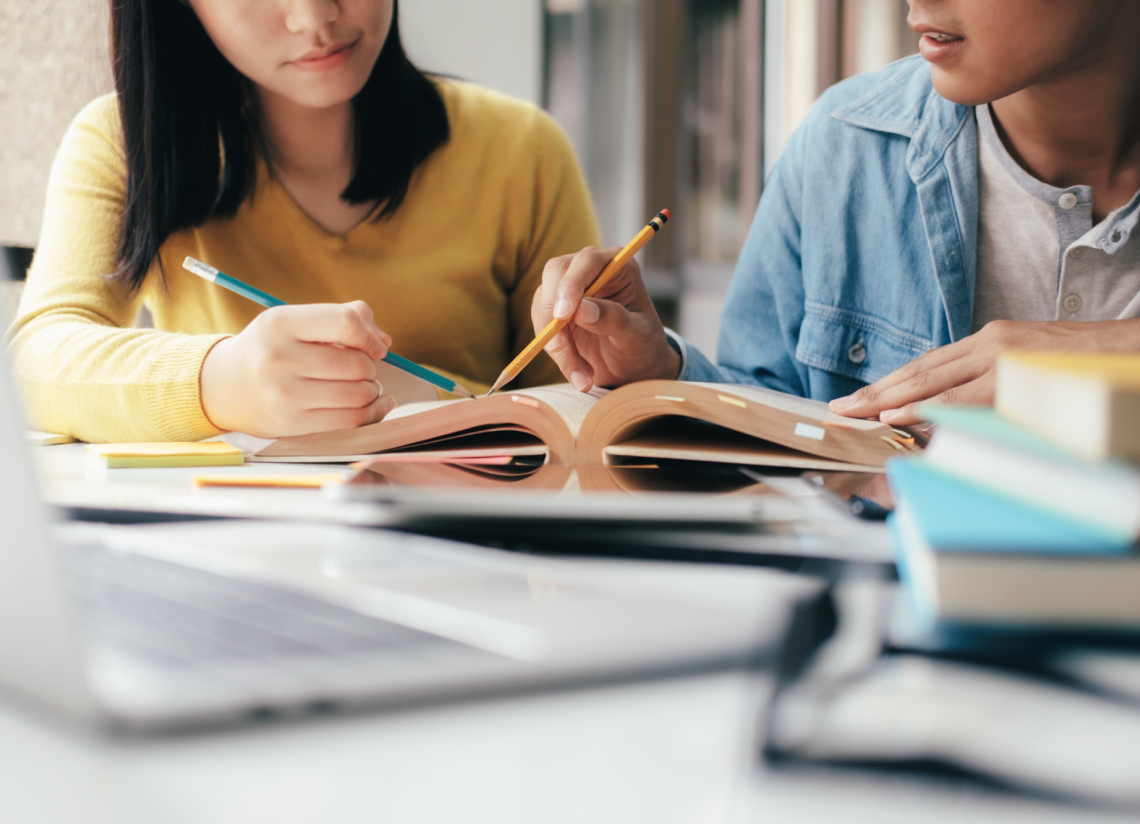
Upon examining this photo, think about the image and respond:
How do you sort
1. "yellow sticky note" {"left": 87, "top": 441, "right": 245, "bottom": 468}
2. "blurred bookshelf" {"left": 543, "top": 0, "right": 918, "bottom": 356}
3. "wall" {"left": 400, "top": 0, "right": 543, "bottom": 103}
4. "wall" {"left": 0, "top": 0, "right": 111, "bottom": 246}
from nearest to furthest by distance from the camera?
"yellow sticky note" {"left": 87, "top": 441, "right": 245, "bottom": 468}
"wall" {"left": 0, "top": 0, "right": 111, "bottom": 246}
"wall" {"left": 400, "top": 0, "right": 543, "bottom": 103}
"blurred bookshelf" {"left": 543, "top": 0, "right": 918, "bottom": 356}

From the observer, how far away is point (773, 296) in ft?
3.62

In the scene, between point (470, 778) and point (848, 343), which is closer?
point (470, 778)

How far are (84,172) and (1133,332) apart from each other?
108cm

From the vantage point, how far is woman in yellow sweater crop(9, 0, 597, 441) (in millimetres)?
755

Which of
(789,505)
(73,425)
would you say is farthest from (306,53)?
(789,505)

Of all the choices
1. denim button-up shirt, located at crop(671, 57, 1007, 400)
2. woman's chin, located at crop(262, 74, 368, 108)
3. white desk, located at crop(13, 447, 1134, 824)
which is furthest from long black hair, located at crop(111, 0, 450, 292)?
white desk, located at crop(13, 447, 1134, 824)

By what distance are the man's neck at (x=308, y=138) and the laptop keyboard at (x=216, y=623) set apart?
2.96ft

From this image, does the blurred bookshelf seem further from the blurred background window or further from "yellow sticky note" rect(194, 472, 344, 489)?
"yellow sticky note" rect(194, 472, 344, 489)

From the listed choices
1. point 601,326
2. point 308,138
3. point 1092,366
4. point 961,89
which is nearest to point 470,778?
point 1092,366

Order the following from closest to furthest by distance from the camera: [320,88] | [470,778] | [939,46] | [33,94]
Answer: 1. [470,778]
2. [939,46]
3. [320,88]
4. [33,94]

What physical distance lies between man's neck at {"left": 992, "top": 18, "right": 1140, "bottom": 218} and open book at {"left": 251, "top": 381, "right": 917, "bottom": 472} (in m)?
0.54

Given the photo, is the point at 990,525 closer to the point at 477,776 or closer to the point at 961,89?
the point at 477,776

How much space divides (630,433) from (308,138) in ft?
2.49

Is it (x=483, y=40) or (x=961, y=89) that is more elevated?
(x=483, y=40)
